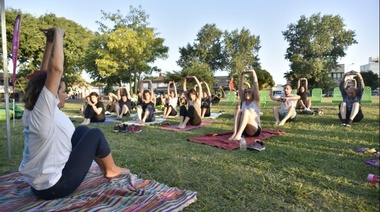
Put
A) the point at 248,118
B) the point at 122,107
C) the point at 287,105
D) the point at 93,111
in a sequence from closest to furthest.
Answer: the point at 248,118
the point at 287,105
the point at 93,111
the point at 122,107

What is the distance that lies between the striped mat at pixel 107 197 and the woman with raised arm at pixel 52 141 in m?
0.11

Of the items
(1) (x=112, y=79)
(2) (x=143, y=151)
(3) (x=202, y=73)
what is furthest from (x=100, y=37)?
(2) (x=143, y=151)

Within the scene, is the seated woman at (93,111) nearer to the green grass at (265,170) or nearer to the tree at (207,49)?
the green grass at (265,170)

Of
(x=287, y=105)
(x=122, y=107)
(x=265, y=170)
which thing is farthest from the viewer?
(x=122, y=107)

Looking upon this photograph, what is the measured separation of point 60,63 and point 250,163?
281cm

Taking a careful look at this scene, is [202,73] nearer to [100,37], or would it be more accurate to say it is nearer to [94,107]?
[100,37]

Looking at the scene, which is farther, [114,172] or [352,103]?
[352,103]

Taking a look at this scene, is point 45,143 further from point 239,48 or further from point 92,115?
point 239,48

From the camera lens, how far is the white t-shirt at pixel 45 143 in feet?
6.47

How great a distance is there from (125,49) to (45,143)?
22.5m

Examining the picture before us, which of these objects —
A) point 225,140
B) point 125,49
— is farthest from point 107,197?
point 125,49

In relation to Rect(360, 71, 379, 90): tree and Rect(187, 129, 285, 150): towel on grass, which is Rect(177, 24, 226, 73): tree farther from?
Rect(187, 129, 285, 150): towel on grass

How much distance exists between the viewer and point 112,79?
90.2 feet

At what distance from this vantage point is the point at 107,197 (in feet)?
8.02
